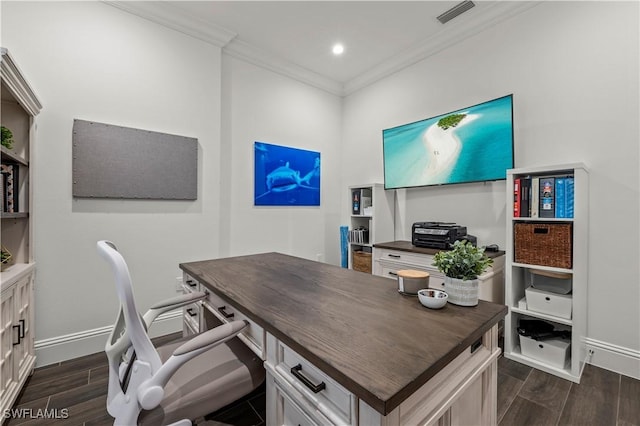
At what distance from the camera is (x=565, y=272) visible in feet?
6.49

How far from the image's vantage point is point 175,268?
108 inches

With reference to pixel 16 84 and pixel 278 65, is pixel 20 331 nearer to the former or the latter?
pixel 16 84

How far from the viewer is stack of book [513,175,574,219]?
6.52 ft

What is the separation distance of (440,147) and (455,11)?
1252 mm

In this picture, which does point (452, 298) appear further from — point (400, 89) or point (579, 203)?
point (400, 89)

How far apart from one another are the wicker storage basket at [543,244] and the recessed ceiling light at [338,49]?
2621 millimetres

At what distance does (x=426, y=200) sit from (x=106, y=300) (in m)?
3.29

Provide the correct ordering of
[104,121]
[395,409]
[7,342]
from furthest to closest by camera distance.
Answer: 1. [104,121]
2. [7,342]
3. [395,409]

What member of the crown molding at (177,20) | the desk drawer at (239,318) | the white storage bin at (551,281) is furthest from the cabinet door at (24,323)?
the white storage bin at (551,281)

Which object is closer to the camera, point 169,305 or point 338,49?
point 169,305

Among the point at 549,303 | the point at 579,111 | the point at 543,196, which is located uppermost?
the point at 579,111

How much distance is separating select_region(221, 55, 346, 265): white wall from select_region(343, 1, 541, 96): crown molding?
0.70m

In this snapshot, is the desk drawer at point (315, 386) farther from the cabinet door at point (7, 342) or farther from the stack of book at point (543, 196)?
the stack of book at point (543, 196)

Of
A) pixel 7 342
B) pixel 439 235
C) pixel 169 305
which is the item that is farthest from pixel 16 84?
pixel 439 235
